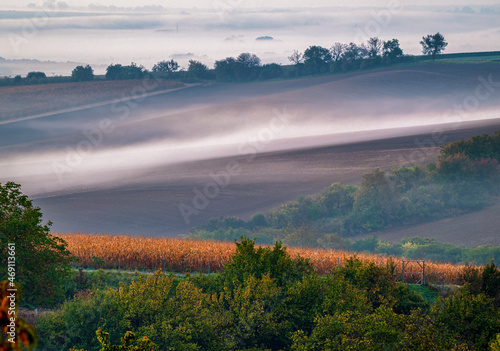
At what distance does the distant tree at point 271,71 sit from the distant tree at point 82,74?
4953 cm

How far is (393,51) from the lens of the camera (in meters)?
174

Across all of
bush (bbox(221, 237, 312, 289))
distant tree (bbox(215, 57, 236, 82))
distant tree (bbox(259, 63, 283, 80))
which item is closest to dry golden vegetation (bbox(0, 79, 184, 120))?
distant tree (bbox(215, 57, 236, 82))

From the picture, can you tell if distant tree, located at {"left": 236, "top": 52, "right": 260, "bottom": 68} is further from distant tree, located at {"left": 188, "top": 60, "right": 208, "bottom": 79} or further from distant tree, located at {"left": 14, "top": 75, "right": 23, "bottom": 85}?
distant tree, located at {"left": 14, "top": 75, "right": 23, "bottom": 85}

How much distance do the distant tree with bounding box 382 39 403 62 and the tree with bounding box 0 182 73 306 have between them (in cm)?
15124

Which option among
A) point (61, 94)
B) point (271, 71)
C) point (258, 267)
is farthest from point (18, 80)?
point (258, 267)

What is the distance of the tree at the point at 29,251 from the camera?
1457 inches

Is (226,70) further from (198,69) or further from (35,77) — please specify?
(35,77)

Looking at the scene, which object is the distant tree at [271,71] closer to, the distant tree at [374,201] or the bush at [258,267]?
the distant tree at [374,201]

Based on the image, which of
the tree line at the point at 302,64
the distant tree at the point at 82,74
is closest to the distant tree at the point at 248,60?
the tree line at the point at 302,64

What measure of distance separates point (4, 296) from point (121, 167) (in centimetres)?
13032

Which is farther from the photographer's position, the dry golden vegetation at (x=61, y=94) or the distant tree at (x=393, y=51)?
the distant tree at (x=393, y=51)

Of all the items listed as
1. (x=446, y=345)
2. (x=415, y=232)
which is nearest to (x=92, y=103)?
(x=415, y=232)

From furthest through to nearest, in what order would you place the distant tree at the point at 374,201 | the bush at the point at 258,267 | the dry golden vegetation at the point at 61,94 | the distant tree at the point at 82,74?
the distant tree at the point at 82,74, the dry golden vegetation at the point at 61,94, the distant tree at the point at 374,201, the bush at the point at 258,267

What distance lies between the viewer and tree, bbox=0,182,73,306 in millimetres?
37000
